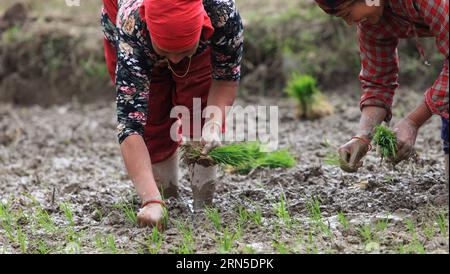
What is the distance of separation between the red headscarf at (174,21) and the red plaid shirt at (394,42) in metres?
0.76

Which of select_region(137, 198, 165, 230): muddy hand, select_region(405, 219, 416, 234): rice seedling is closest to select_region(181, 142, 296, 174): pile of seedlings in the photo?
select_region(137, 198, 165, 230): muddy hand

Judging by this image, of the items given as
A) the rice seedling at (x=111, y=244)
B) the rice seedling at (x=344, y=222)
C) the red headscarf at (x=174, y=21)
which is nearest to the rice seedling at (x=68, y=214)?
the rice seedling at (x=111, y=244)

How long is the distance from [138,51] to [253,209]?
0.90 metres

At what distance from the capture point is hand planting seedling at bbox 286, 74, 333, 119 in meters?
6.04

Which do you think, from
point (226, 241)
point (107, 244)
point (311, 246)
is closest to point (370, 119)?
point (311, 246)

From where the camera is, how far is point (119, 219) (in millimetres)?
3469

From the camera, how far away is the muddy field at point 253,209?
9.70ft

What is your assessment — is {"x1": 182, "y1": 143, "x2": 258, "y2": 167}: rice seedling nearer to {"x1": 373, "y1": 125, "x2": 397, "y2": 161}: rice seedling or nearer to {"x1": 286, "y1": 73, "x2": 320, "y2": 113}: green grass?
{"x1": 373, "y1": 125, "x2": 397, "y2": 161}: rice seedling

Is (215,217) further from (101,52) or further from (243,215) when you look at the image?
(101,52)

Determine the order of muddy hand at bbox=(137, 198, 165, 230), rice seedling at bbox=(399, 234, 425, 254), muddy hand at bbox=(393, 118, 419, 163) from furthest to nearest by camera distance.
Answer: muddy hand at bbox=(393, 118, 419, 163) < muddy hand at bbox=(137, 198, 165, 230) < rice seedling at bbox=(399, 234, 425, 254)

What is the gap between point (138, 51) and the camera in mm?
3221

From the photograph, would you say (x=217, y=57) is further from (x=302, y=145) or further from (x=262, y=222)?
(x=302, y=145)

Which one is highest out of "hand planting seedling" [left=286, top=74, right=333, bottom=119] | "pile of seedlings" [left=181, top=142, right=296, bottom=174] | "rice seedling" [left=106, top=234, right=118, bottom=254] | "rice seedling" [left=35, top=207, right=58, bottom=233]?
"hand planting seedling" [left=286, top=74, right=333, bottom=119]

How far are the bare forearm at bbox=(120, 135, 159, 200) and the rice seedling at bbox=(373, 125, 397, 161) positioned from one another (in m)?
0.96
